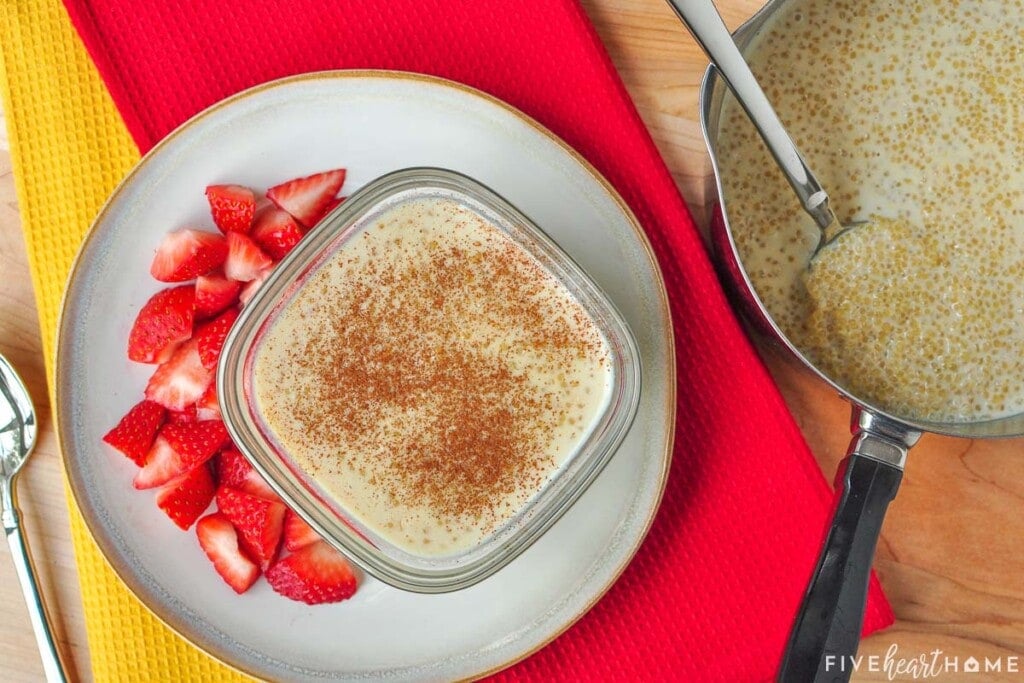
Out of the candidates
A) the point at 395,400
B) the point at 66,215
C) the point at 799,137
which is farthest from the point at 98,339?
the point at 799,137

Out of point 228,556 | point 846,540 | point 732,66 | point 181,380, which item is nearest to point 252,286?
point 181,380

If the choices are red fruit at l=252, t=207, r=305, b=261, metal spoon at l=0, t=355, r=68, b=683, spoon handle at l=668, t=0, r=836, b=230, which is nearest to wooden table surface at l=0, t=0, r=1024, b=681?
metal spoon at l=0, t=355, r=68, b=683

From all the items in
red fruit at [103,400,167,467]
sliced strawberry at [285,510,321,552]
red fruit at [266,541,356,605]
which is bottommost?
red fruit at [266,541,356,605]

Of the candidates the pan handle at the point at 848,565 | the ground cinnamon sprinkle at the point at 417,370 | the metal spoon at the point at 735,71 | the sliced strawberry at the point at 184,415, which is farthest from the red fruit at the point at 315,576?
the metal spoon at the point at 735,71

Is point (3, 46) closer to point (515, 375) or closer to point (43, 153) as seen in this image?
point (43, 153)

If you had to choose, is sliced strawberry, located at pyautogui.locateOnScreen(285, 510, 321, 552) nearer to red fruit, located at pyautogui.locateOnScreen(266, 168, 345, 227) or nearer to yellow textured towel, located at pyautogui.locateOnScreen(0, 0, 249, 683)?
yellow textured towel, located at pyautogui.locateOnScreen(0, 0, 249, 683)
